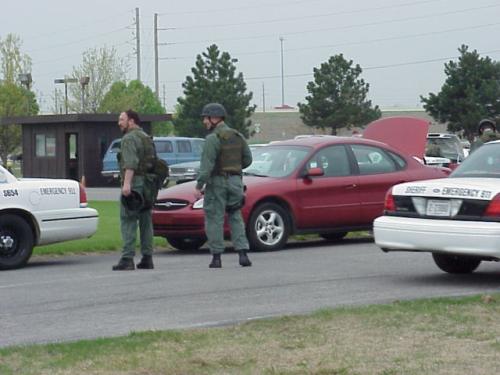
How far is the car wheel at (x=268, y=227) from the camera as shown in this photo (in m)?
15.0

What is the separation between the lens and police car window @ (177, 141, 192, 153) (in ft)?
131

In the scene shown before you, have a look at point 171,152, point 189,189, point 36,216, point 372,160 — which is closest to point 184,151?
point 171,152

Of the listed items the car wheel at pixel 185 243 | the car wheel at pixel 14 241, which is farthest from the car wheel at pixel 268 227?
the car wheel at pixel 14 241

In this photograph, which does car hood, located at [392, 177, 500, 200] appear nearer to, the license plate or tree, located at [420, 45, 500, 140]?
the license plate

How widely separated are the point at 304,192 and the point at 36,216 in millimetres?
3637

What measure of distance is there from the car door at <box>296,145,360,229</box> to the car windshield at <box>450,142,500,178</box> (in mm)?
3601

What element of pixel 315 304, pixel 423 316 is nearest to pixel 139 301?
pixel 315 304

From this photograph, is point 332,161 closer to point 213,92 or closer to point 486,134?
point 486,134

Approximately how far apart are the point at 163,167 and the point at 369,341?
568 cm

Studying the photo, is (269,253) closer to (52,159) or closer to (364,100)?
(52,159)

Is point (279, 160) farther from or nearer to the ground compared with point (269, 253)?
farther from the ground

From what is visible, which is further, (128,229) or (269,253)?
(269,253)

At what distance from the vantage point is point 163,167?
13086 millimetres

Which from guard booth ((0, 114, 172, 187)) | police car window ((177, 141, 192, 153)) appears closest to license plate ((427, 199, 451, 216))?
police car window ((177, 141, 192, 153))
